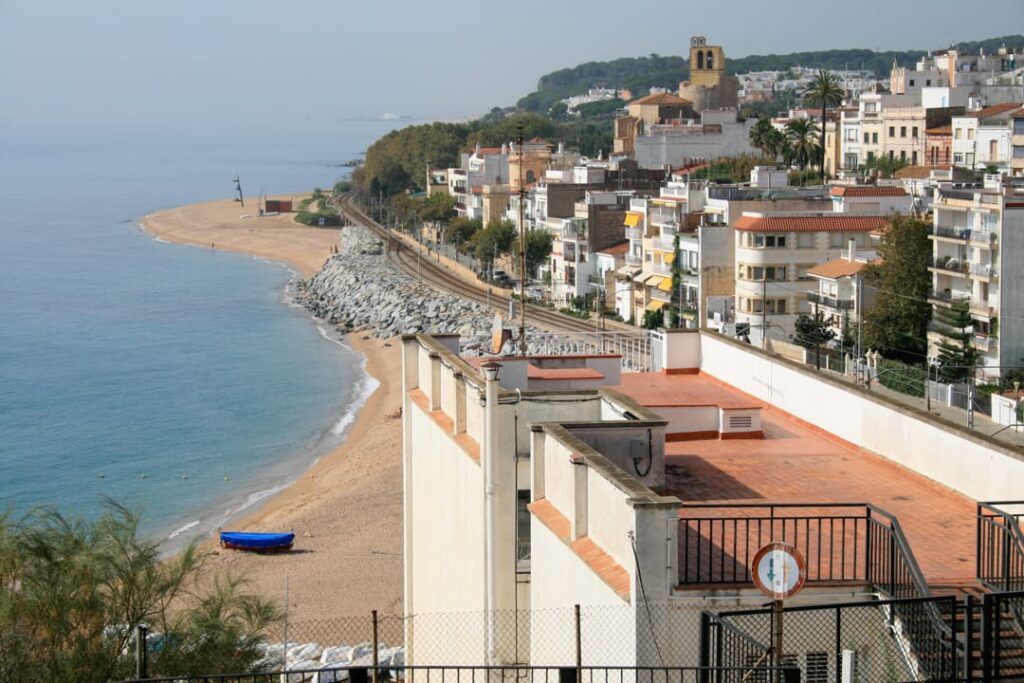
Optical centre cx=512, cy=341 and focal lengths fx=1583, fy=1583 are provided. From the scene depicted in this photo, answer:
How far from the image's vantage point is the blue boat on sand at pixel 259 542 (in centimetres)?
2946

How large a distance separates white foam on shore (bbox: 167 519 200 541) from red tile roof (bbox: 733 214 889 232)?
20.6 metres

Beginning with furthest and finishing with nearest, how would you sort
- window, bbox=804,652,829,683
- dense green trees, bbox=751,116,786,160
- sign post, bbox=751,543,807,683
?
dense green trees, bbox=751,116,786,160 < window, bbox=804,652,829,683 < sign post, bbox=751,543,807,683

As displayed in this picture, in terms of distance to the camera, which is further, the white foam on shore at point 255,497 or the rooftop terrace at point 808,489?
the white foam on shore at point 255,497

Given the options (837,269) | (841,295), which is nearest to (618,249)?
(837,269)

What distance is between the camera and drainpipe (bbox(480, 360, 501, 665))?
413 inches

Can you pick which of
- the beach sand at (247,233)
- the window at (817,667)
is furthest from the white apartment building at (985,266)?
the beach sand at (247,233)

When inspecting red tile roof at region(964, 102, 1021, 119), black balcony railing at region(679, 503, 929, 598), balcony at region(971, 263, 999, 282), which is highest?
red tile roof at region(964, 102, 1021, 119)

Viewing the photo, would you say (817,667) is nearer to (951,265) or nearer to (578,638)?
(578,638)

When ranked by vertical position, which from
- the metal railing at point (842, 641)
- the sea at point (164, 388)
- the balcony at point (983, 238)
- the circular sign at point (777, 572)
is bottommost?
the sea at point (164, 388)

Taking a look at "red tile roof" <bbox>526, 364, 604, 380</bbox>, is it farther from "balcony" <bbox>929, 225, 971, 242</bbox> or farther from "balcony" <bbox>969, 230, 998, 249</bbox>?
"balcony" <bbox>929, 225, 971, 242</bbox>

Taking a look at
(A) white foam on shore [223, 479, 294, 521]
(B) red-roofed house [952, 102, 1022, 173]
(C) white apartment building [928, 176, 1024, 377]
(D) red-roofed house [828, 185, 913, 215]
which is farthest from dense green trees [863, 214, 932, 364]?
(B) red-roofed house [952, 102, 1022, 173]

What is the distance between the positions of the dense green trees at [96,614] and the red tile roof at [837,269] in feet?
109

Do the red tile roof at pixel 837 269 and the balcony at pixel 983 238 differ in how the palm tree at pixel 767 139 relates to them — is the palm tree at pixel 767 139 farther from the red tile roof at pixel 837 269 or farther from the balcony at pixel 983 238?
the balcony at pixel 983 238

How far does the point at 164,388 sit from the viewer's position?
178ft
